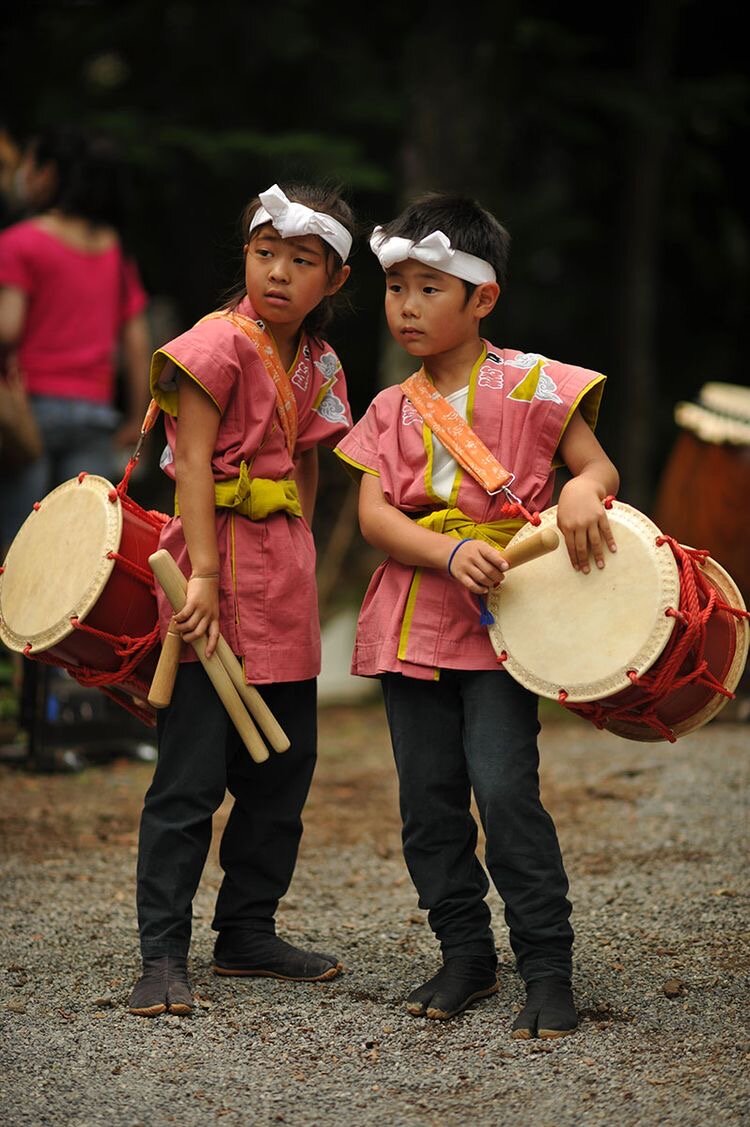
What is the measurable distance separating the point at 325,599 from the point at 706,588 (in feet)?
16.4

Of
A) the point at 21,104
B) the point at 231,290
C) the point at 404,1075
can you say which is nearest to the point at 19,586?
the point at 231,290

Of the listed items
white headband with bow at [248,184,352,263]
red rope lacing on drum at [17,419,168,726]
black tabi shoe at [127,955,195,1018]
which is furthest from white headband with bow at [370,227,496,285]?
black tabi shoe at [127,955,195,1018]

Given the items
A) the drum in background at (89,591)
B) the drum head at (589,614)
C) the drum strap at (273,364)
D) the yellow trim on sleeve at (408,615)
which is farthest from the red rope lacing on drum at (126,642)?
the drum head at (589,614)

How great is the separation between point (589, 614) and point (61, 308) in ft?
10.5

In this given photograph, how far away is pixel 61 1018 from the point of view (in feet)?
9.45

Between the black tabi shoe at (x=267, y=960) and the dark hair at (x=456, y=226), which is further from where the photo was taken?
the black tabi shoe at (x=267, y=960)

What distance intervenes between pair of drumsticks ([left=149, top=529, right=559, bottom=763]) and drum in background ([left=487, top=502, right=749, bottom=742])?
20.1 inches

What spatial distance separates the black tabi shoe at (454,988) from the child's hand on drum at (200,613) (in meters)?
0.81

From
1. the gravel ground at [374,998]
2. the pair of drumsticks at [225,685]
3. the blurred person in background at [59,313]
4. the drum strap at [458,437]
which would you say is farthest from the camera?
the blurred person in background at [59,313]

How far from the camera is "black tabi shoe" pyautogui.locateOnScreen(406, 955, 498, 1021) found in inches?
113

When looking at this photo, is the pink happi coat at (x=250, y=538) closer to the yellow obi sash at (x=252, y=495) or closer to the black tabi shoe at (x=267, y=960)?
the yellow obi sash at (x=252, y=495)

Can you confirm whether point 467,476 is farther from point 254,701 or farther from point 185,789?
point 185,789

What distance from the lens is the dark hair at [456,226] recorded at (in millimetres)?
2922

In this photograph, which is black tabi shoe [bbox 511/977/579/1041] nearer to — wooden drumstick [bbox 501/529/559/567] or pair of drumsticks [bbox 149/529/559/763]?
pair of drumsticks [bbox 149/529/559/763]
